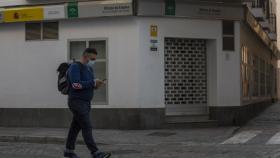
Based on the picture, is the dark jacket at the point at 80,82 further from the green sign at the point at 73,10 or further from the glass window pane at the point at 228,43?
the glass window pane at the point at 228,43

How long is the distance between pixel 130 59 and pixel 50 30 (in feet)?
9.03

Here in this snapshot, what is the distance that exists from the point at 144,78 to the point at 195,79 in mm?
2086

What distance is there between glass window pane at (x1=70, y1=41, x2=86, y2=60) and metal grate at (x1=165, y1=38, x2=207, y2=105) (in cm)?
249

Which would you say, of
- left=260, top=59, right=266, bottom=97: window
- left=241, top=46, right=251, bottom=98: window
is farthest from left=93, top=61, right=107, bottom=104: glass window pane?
left=260, top=59, right=266, bottom=97: window

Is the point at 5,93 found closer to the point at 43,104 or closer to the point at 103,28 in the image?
the point at 43,104

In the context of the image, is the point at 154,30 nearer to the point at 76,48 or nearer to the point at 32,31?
the point at 76,48

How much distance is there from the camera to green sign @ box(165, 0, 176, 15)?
1709cm

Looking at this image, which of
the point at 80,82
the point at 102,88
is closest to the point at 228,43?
the point at 102,88

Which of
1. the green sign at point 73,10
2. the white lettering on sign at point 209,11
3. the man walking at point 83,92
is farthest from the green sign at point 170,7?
the man walking at point 83,92

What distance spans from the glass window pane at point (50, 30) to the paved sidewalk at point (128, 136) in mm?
2850

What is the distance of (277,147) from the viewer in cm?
1253

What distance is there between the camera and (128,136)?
15227 mm

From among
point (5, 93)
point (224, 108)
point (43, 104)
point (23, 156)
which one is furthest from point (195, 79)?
point (23, 156)

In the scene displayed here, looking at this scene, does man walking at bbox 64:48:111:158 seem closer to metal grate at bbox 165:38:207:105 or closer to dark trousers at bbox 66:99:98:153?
dark trousers at bbox 66:99:98:153
